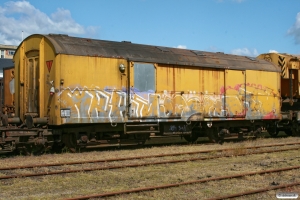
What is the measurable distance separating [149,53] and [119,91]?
1.99 meters

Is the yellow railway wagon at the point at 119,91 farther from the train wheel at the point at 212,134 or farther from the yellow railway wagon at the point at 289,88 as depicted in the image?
the yellow railway wagon at the point at 289,88

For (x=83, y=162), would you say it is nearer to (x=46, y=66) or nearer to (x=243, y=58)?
(x=46, y=66)

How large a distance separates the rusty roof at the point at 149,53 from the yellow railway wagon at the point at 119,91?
0.03m

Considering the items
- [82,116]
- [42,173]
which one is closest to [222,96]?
[82,116]

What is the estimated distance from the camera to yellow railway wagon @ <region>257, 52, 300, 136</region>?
20.2m

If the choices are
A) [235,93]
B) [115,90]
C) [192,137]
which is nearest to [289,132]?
[235,93]

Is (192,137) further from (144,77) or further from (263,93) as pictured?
(144,77)

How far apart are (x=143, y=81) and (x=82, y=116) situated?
263cm

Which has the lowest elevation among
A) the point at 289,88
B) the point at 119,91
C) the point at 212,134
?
the point at 212,134

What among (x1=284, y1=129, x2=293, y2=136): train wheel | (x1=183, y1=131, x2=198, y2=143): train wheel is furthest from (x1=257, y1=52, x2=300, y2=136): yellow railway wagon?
(x1=183, y1=131, x2=198, y2=143): train wheel

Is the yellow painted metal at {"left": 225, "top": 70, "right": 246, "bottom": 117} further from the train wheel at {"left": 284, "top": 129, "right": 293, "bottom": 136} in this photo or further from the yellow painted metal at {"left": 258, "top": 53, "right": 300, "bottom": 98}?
the train wheel at {"left": 284, "top": 129, "right": 293, "bottom": 136}

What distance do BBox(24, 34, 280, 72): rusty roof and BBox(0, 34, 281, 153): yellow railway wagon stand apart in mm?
34

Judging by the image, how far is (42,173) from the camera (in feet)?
29.9

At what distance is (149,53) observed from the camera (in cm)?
1456
